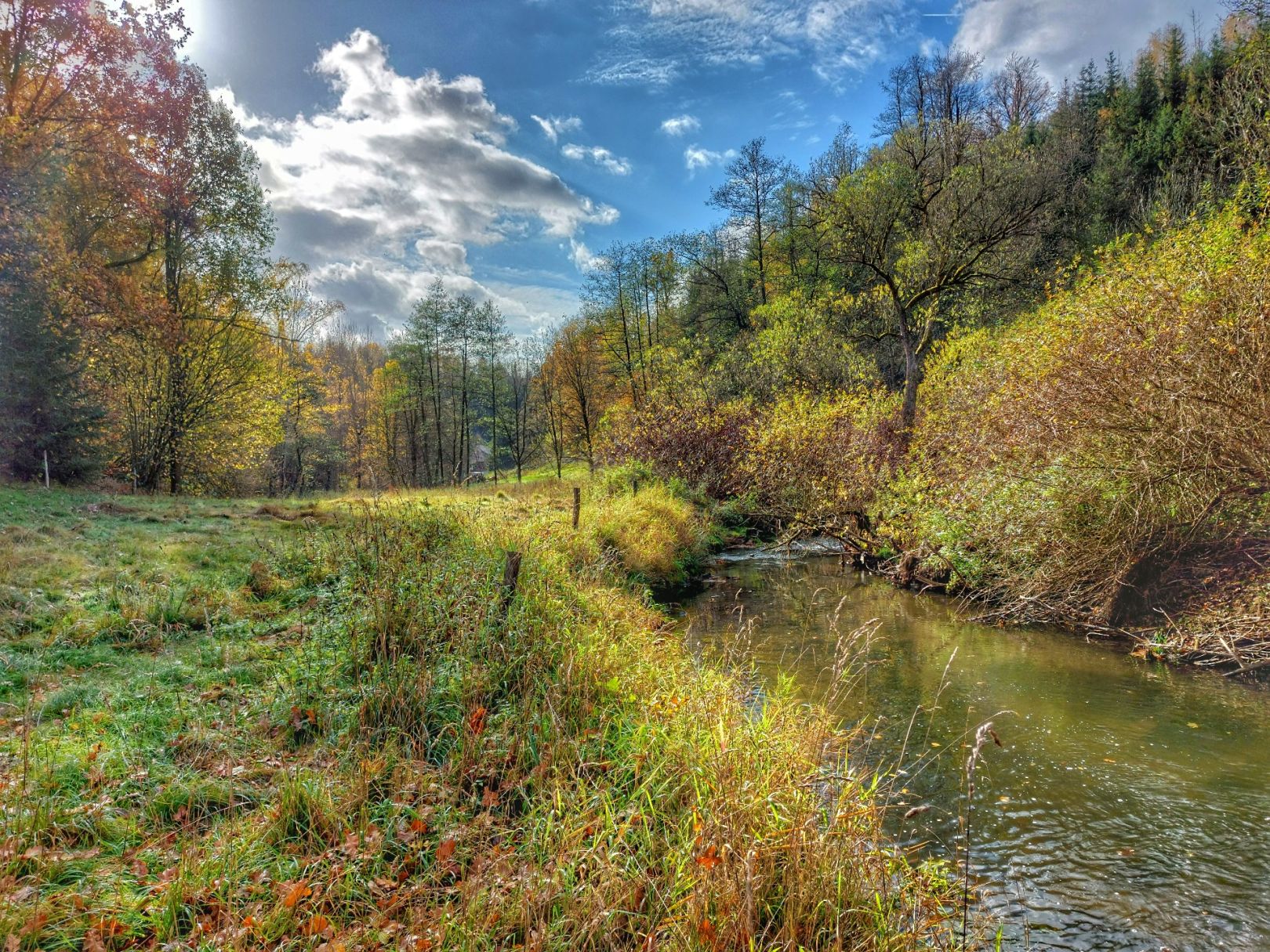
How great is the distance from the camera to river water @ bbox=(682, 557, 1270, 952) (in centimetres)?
369

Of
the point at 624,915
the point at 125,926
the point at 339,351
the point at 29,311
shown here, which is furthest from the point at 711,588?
the point at 339,351

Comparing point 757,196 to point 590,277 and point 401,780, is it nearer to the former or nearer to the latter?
point 590,277

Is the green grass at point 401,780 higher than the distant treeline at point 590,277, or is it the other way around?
the distant treeline at point 590,277

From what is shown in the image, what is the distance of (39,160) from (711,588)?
55.7ft

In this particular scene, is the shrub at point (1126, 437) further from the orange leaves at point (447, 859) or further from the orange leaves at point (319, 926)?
the orange leaves at point (319, 926)

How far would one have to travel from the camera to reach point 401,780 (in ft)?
12.5

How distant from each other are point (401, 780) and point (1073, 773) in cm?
572

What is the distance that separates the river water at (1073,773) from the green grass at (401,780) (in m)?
0.88

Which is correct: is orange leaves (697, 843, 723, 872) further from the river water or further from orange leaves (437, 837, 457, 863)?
the river water

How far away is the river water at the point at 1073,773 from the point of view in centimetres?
369

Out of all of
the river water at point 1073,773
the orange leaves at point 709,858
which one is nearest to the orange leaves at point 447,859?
the orange leaves at point 709,858

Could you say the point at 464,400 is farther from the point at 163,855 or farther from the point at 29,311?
the point at 163,855

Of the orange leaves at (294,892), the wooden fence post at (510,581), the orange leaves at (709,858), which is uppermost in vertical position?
the wooden fence post at (510,581)

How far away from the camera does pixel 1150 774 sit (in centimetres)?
507
